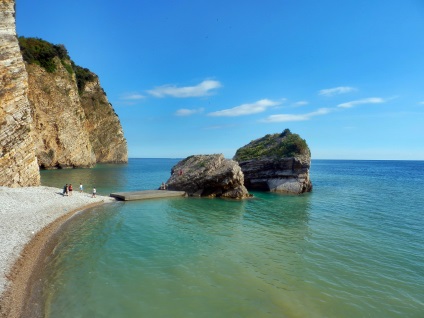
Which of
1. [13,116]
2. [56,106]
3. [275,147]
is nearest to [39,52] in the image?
[56,106]

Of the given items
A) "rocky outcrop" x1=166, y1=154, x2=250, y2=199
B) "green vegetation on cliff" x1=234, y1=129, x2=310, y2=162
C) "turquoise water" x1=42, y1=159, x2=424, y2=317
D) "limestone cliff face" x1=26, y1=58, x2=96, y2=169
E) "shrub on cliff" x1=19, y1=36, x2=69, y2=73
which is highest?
"shrub on cliff" x1=19, y1=36, x2=69, y2=73

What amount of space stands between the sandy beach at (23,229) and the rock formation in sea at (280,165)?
2107cm

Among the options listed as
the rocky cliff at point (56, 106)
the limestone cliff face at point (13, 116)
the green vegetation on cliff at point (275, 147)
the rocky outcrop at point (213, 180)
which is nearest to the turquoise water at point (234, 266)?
the rocky outcrop at point (213, 180)

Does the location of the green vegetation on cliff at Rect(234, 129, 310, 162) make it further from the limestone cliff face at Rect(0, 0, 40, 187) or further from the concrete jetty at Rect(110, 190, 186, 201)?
the limestone cliff face at Rect(0, 0, 40, 187)

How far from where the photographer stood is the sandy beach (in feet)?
31.4

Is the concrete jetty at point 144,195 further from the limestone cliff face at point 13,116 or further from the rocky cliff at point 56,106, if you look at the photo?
the rocky cliff at point 56,106

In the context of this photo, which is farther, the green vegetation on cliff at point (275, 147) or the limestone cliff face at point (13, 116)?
the green vegetation on cliff at point (275, 147)

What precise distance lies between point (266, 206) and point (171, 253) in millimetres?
15937

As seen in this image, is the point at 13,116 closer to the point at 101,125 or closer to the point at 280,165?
the point at 280,165

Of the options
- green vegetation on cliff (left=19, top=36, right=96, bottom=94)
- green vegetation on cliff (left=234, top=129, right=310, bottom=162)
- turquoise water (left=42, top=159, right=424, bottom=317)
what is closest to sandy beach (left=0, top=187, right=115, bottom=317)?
turquoise water (left=42, top=159, right=424, bottom=317)

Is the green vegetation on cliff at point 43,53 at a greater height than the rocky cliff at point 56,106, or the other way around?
the green vegetation on cliff at point 43,53

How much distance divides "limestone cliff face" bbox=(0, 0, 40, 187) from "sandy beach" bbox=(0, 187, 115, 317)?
4102 millimetres

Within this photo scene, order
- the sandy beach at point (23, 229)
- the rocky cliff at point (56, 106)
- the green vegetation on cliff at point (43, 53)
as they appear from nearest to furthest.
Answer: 1. the sandy beach at point (23, 229)
2. the rocky cliff at point (56, 106)
3. the green vegetation on cliff at point (43, 53)

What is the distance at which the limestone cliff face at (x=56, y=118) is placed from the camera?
201 ft
